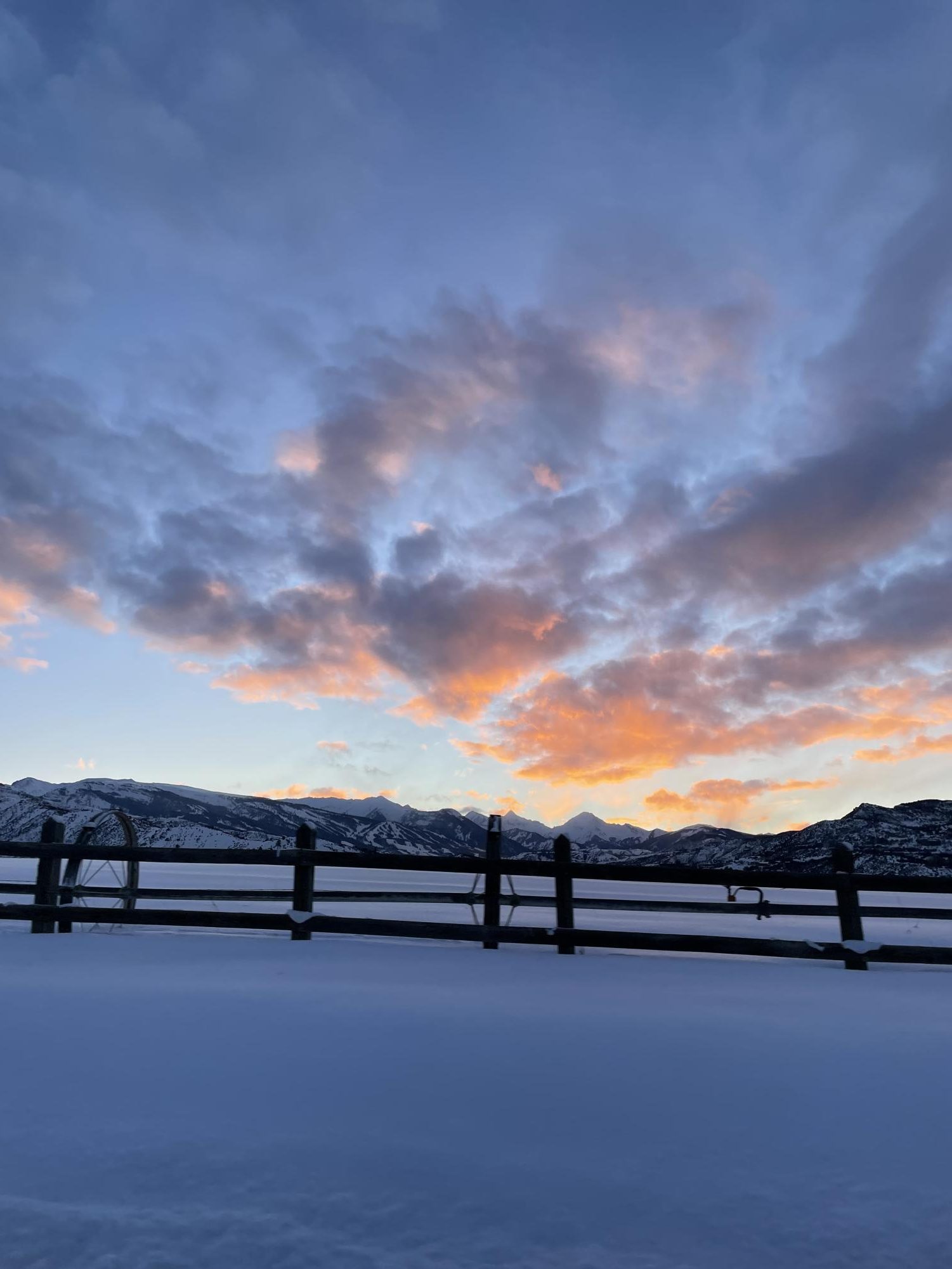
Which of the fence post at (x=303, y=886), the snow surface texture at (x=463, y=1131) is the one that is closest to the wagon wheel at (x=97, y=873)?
the fence post at (x=303, y=886)

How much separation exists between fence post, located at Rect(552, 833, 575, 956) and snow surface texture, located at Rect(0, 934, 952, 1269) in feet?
9.45

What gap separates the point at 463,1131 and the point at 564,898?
581 cm

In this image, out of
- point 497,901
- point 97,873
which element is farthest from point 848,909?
point 97,873

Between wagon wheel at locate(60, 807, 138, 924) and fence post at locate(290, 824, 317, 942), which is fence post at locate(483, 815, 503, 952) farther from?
wagon wheel at locate(60, 807, 138, 924)

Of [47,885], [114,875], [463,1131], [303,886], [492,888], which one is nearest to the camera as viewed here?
[463,1131]

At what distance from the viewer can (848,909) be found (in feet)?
28.6

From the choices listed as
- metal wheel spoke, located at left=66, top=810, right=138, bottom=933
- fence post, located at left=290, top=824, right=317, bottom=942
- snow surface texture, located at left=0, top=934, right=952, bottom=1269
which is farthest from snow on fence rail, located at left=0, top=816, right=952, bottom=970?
snow surface texture, located at left=0, top=934, right=952, bottom=1269

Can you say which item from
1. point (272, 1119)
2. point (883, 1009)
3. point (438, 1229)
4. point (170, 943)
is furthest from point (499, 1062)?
point (170, 943)

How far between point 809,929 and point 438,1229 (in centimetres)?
2054

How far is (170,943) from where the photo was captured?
336 inches

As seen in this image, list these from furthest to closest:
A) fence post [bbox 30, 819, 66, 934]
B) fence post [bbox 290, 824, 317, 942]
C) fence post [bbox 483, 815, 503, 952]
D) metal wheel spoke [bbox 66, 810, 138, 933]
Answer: metal wheel spoke [bbox 66, 810, 138, 933] < fence post [bbox 30, 819, 66, 934] < fence post [bbox 290, 824, 317, 942] < fence post [bbox 483, 815, 503, 952]

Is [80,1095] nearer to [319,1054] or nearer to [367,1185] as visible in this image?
[319,1054]

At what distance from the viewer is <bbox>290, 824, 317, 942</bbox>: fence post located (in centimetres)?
920

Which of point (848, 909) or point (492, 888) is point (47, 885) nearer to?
point (492, 888)
